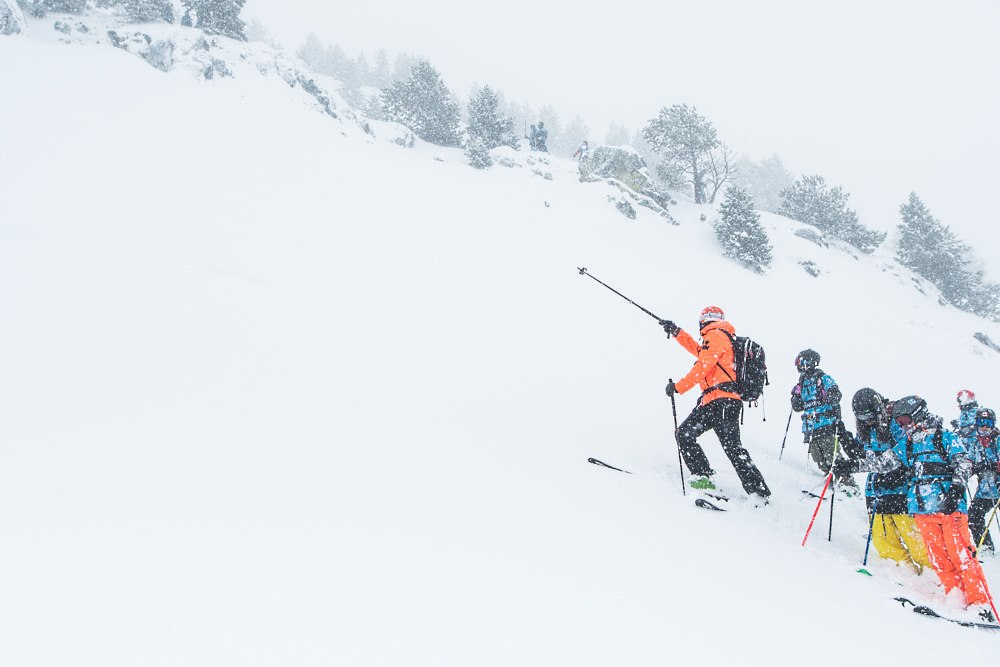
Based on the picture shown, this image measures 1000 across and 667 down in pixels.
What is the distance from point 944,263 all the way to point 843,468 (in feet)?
138

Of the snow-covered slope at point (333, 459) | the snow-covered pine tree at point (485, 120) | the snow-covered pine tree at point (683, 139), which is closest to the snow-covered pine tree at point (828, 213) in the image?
the snow-covered pine tree at point (683, 139)

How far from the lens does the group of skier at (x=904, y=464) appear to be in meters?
4.35

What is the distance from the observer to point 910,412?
4715 millimetres

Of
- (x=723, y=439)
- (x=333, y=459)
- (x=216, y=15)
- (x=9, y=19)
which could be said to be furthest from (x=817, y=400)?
(x=216, y=15)

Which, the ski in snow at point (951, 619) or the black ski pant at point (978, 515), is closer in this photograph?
the ski in snow at point (951, 619)

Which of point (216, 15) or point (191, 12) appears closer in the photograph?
point (216, 15)

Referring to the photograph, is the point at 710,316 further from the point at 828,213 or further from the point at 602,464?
the point at 828,213

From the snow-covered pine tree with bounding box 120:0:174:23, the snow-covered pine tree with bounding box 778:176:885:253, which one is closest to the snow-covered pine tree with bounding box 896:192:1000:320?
the snow-covered pine tree with bounding box 778:176:885:253

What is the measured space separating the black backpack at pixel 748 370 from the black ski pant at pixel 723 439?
0.59 feet

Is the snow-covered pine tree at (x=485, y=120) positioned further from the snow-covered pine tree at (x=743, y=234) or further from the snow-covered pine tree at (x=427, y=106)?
the snow-covered pine tree at (x=743, y=234)

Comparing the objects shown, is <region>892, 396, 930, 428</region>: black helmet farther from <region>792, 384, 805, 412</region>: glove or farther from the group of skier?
<region>792, 384, 805, 412</region>: glove

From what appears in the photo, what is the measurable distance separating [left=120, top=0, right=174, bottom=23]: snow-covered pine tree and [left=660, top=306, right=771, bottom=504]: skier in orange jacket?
36.7 m

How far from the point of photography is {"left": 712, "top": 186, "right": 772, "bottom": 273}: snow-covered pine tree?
2436 cm

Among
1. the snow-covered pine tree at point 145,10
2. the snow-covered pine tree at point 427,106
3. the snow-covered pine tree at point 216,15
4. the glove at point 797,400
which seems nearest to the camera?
the glove at point 797,400
